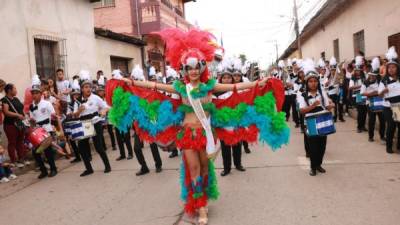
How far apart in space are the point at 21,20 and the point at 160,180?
6.36 meters

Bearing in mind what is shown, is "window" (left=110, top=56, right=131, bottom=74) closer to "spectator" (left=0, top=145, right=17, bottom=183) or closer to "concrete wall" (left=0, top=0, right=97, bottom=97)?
"concrete wall" (left=0, top=0, right=97, bottom=97)

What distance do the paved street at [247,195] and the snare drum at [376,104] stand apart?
2.46 feet

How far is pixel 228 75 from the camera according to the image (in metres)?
7.36

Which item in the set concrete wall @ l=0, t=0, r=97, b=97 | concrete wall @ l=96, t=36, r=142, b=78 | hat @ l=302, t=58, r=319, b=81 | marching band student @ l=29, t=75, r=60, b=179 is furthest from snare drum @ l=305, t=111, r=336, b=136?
concrete wall @ l=96, t=36, r=142, b=78

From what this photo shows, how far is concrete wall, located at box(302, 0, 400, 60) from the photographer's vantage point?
12047mm

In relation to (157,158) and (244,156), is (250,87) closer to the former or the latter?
(157,158)

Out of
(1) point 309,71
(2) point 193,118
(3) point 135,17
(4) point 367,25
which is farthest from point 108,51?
(2) point 193,118

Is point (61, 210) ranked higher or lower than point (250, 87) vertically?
lower

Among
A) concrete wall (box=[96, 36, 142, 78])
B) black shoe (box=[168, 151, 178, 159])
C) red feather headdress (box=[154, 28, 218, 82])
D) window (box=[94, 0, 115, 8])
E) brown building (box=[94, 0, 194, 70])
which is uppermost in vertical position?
window (box=[94, 0, 115, 8])

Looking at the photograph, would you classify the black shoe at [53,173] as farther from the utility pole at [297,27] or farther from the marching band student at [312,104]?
the utility pole at [297,27]

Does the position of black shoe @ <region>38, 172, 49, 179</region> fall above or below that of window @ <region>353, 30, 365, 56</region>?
below

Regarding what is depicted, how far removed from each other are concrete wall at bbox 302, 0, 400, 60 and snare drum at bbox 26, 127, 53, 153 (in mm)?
9593

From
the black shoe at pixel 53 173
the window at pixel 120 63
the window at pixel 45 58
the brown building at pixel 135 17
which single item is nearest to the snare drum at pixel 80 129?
the black shoe at pixel 53 173

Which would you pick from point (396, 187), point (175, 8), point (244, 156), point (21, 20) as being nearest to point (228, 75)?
point (244, 156)
